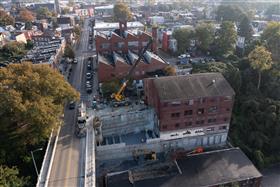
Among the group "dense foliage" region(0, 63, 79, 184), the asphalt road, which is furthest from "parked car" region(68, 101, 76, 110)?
"dense foliage" region(0, 63, 79, 184)

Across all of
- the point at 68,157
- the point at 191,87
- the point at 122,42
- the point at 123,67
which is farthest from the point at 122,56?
the point at 68,157

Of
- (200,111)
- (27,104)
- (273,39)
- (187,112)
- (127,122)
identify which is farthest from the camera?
(273,39)

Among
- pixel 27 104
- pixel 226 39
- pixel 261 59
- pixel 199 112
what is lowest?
pixel 199 112

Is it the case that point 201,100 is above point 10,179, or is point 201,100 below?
above

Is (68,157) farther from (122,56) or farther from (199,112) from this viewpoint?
(122,56)

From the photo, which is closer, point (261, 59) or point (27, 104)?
point (27, 104)

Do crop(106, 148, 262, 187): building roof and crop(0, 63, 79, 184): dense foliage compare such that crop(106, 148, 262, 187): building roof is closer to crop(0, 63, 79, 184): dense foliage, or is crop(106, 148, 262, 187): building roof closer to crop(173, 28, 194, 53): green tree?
crop(0, 63, 79, 184): dense foliage

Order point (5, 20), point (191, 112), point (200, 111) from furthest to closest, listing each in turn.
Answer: point (5, 20) → point (200, 111) → point (191, 112)
